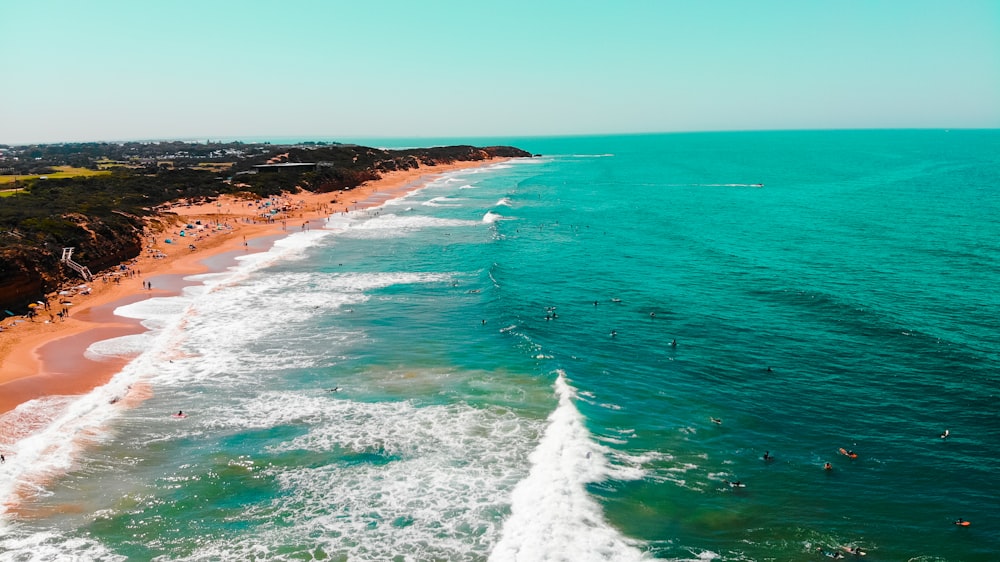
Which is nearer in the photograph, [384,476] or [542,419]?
[384,476]

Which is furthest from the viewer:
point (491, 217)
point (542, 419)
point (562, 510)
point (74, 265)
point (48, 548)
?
point (491, 217)

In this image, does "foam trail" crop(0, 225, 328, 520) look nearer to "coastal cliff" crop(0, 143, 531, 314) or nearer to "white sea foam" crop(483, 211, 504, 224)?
"coastal cliff" crop(0, 143, 531, 314)

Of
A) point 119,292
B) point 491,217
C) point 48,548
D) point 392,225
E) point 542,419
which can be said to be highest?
point 491,217

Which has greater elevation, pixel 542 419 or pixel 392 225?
pixel 392 225

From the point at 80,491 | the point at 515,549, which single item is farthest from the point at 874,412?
the point at 80,491

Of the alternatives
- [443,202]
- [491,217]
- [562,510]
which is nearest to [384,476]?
[562,510]

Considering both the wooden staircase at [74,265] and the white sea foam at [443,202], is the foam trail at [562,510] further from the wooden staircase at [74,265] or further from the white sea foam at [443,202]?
the white sea foam at [443,202]

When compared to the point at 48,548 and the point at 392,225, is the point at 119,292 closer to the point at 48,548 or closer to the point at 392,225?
the point at 48,548

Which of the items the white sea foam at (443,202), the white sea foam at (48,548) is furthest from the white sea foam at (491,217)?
the white sea foam at (48,548)
